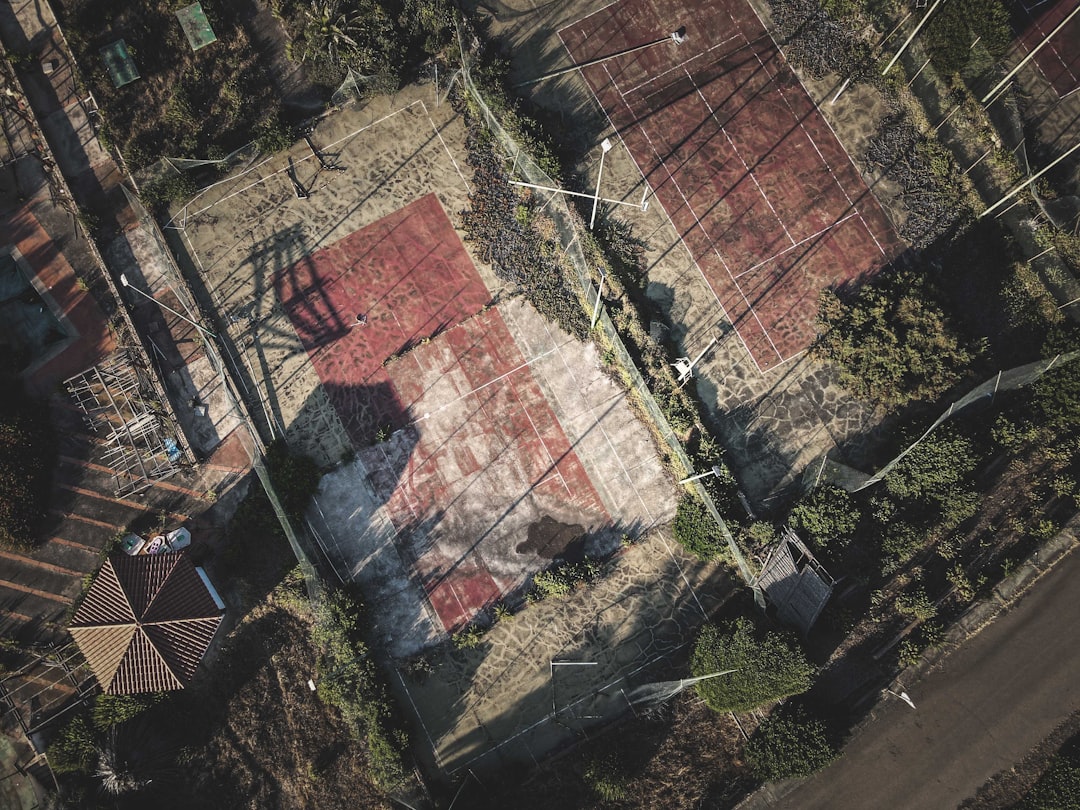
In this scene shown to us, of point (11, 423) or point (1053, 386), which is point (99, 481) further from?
point (1053, 386)

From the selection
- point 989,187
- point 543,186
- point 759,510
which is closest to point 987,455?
point 759,510

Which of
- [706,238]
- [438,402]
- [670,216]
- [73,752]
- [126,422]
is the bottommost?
[73,752]

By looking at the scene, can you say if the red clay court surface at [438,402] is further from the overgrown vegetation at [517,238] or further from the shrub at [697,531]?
the shrub at [697,531]

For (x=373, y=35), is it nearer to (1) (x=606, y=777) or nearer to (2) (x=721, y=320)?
(2) (x=721, y=320)

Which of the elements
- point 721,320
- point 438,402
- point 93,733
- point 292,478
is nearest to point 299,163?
point 438,402

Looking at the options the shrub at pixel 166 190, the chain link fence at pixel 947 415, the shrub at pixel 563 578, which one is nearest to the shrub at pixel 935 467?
the chain link fence at pixel 947 415

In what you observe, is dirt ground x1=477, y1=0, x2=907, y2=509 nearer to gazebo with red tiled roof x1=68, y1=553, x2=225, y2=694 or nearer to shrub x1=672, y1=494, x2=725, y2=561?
shrub x1=672, y1=494, x2=725, y2=561
